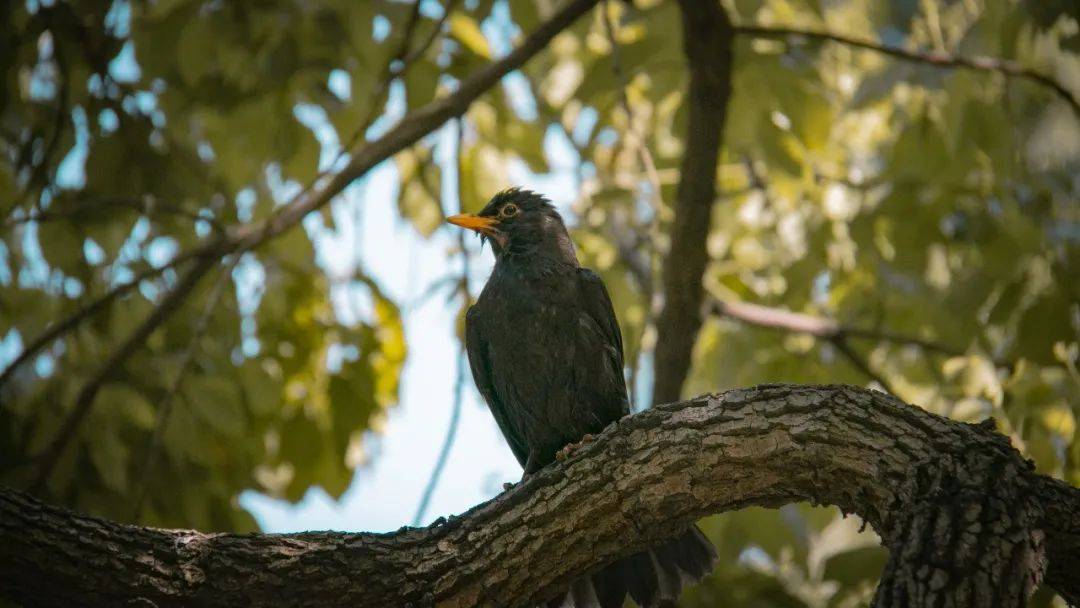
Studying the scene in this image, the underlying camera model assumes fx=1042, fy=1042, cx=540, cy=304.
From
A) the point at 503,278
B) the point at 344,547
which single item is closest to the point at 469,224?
the point at 503,278

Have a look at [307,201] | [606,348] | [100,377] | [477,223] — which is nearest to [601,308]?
[606,348]

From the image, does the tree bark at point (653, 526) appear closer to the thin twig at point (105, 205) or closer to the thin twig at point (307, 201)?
the thin twig at point (307, 201)

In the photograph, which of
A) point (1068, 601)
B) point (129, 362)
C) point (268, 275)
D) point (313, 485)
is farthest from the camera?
point (268, 275)

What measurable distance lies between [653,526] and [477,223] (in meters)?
2.40

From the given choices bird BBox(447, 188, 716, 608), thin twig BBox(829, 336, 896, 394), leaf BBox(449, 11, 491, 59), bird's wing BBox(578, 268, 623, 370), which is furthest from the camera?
leaf BBox(449, 11, 491, 59)

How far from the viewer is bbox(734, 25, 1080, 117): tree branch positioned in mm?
4805

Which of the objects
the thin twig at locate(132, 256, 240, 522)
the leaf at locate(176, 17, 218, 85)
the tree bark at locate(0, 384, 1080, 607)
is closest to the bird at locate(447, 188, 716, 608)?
the thin twig at locate(132, 256, 240, 522)

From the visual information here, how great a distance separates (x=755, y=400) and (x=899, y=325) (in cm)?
374

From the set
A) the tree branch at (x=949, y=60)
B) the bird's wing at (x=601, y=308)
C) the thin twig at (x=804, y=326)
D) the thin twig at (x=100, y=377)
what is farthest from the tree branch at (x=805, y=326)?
the thin twig at (x=100, y=377)

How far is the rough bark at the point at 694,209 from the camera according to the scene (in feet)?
16.1

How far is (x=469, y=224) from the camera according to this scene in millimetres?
5227

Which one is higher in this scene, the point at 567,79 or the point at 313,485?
the point at 567,79

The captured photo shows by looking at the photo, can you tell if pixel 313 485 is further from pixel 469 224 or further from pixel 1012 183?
pixel 1012 183

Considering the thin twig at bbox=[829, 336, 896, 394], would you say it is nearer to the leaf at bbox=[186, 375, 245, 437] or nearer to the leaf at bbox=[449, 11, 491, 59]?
the leaf at bbox=[449, 11, 491, 59]
